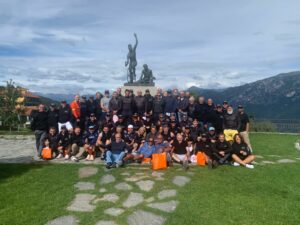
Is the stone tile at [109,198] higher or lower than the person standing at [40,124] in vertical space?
lower

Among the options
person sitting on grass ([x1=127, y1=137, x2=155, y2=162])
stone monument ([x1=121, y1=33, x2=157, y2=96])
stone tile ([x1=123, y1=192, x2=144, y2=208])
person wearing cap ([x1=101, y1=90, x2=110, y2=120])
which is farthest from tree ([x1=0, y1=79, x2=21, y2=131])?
stone tile ([x1=123, y1=192, x2=144, y2=208])

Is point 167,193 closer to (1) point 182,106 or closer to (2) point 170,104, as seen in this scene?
(1) point 182,106

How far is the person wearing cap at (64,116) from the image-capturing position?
1268 cm

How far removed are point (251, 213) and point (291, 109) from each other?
192614 mm

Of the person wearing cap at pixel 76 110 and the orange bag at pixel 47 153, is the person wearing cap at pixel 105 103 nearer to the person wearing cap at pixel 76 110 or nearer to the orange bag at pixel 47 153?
the person wearing cap at pixel 76 110

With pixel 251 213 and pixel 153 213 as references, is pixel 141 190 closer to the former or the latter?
pixel 153 213

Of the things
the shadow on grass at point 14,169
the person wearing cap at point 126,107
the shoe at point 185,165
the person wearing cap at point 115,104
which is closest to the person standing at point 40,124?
the shadow on grass at point 14,169

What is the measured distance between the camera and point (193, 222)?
6734 millimetres

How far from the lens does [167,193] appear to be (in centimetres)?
824

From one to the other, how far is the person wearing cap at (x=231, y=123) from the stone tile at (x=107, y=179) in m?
4.67

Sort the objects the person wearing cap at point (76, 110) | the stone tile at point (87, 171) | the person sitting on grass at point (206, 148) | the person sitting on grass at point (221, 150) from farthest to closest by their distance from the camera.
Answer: the person wearing cap at point (76, 110), the person sitting on grass at point (221, 150), the person sitting on grass at point (206, 148), the stone tile at point (87, 171)

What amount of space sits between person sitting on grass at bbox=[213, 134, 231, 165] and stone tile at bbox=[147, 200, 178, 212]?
12.5 feet

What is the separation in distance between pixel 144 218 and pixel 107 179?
2640mm

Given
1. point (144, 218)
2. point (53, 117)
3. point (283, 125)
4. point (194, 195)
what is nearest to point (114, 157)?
point (53, 117)
